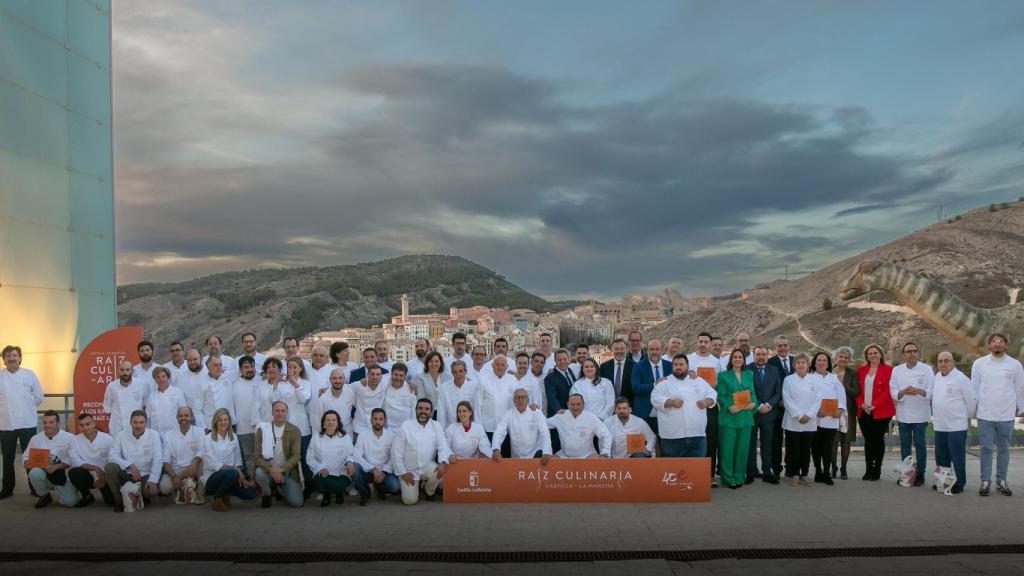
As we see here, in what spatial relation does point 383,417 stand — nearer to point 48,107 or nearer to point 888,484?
point 888,484

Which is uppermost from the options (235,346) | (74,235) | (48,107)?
(48,107)

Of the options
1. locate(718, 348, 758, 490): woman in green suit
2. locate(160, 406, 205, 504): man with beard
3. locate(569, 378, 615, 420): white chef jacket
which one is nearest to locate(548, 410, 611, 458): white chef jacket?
locate(569, 378, 615, 420): white chef jacket

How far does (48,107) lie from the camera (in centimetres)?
1166

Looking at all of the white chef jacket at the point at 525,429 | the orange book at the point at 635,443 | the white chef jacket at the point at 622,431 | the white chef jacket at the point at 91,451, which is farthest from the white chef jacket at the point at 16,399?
the orange book at the point at 635,443

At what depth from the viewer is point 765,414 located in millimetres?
8328

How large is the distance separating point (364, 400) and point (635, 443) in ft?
10.6

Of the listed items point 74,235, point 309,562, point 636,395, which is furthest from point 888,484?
point 74,235

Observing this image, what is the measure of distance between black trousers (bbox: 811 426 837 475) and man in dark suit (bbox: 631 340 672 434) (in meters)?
1.94

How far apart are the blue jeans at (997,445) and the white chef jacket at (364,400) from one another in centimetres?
686

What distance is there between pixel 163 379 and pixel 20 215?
5.44 m

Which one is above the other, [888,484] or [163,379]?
[163,379]

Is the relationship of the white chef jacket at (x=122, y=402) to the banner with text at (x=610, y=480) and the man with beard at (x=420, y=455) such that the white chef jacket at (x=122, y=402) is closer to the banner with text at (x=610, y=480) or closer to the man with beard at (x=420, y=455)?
the man with beard at (x=420, y=455)

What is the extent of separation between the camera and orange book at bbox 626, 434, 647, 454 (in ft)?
25.8

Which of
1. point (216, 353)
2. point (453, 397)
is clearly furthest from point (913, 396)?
point (216, 353)
